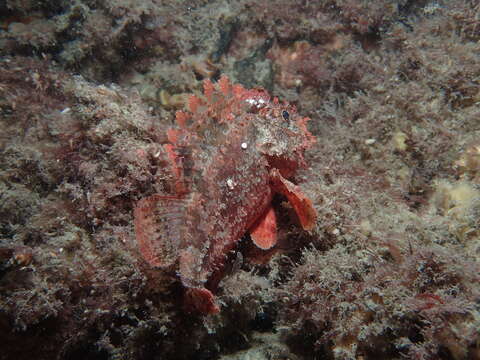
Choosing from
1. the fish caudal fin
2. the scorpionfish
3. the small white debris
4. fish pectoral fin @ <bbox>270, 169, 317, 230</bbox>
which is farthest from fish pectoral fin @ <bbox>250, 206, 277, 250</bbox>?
the fish caudal fin

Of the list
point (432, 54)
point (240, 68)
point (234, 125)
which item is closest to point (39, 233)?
point (234, 125)

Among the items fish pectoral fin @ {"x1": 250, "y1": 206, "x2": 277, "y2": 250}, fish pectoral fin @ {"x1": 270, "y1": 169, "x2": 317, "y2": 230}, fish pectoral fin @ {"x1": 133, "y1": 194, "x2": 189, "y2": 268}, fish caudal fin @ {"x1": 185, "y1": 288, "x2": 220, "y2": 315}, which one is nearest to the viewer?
fish caudal fin @ {"x1": 185, "y1": 288, "x2": 220, "y2": 315}

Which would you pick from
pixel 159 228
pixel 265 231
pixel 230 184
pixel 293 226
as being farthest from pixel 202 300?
pixel 293 226

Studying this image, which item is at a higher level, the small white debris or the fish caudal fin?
the small white debris

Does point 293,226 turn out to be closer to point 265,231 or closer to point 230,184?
point 265,231

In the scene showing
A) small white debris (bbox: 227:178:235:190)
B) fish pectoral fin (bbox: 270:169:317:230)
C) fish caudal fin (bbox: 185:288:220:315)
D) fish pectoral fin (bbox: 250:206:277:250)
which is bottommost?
fish caudal fin (bbox: 185:288:220:315)

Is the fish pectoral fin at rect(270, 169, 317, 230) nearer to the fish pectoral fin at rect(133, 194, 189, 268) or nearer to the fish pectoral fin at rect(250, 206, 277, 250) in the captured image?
the fish pectoral fin at rect(250, 206, 277, 250)

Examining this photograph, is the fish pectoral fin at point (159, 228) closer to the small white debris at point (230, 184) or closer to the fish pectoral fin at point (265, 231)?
the small white debris at point (230, 184)
